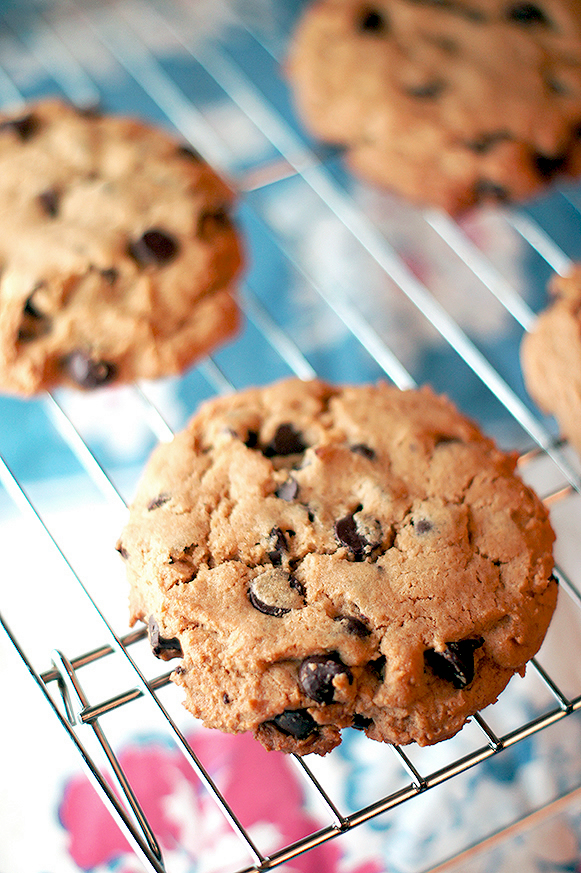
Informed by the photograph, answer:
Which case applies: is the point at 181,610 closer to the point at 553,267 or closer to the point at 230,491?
the point at 230,491

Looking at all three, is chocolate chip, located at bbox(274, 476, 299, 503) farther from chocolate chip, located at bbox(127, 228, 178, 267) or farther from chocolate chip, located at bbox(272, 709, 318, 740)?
chocolate chip, located at bbox(127, 228, 178, 267)

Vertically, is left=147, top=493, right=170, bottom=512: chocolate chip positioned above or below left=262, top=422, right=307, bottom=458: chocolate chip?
below

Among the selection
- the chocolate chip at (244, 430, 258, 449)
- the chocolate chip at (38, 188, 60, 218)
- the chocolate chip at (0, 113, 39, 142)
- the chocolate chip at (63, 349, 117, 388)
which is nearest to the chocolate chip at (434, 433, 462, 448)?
the chocolate chip at (244, 430, 258, 449)

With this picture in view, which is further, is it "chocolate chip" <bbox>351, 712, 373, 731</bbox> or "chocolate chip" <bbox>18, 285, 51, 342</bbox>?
"chocolate chip" <bbox>18, 285, 51, 342</bbox>

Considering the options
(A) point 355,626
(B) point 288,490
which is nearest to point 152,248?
(B) point 288,490

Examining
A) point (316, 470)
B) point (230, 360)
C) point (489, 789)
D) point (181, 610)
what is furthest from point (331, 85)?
point (489, 789)

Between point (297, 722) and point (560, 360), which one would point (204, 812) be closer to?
point (297, 722)
